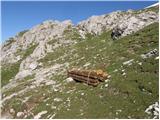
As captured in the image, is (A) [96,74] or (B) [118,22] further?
(B) [118,22]

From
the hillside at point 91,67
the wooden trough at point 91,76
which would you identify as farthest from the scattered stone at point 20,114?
the wooden trough at point 91,76

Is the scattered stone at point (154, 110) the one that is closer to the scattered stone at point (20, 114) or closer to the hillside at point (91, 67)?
the hillside at point (91, 67)

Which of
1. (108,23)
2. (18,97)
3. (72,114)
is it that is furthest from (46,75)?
(108,23)

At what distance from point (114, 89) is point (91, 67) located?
390 inches

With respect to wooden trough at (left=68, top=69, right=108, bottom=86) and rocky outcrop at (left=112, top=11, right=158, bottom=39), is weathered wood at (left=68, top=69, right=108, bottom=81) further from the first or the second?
rocky outcrop at (left=112, top=11, right=158, bottom=39)

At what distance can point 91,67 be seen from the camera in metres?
43.2

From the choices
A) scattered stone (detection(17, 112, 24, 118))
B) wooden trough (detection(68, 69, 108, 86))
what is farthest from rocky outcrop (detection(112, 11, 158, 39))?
scattered stone (detection(17, 112, 24, 118))

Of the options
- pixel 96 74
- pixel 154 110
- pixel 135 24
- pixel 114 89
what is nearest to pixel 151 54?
pixel 96 74

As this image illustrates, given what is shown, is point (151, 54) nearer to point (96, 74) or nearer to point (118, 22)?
point (96, 74)

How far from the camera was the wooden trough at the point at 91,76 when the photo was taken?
37.0 meters

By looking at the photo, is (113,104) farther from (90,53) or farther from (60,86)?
(90,53)

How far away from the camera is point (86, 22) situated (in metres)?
76.8

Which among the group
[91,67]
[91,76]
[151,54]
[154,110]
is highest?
[91,67]

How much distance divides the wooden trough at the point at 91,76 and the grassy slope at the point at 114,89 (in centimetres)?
88
